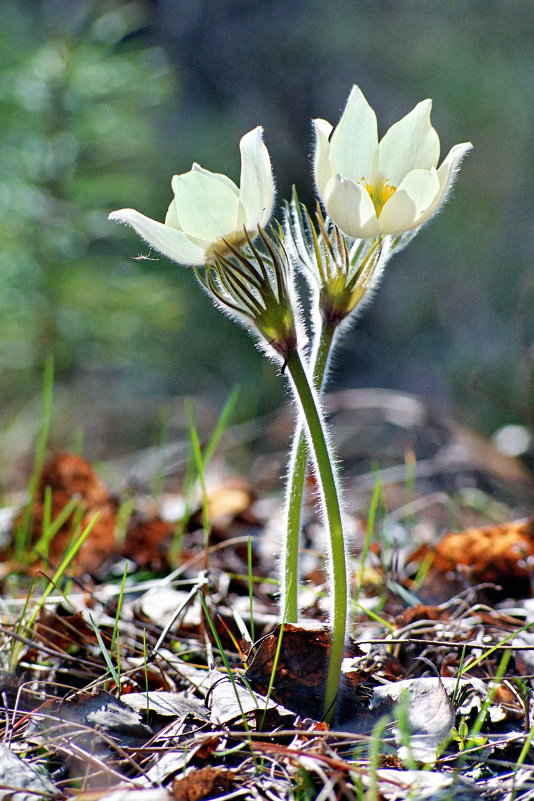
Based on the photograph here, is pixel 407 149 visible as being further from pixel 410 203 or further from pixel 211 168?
pixel 211 168

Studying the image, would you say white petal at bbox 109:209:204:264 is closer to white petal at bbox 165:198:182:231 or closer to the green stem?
white petal at bbox 165:198:182:231

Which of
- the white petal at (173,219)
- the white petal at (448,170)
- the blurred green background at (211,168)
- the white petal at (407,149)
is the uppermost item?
the blurred green background at (211,168)

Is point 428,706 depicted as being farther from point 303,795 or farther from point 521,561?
point 521,561

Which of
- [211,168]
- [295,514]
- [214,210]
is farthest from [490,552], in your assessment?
[211,168]

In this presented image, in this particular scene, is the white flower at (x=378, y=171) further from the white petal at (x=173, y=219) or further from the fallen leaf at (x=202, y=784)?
the fallen leaf at (x=202, y=784)

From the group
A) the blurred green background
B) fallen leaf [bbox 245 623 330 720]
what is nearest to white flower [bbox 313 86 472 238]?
fallen leaf [bbox 245 623 330 720]

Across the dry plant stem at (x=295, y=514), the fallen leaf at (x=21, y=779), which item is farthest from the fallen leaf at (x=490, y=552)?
the fallen leaf at (x=21, y=779)
